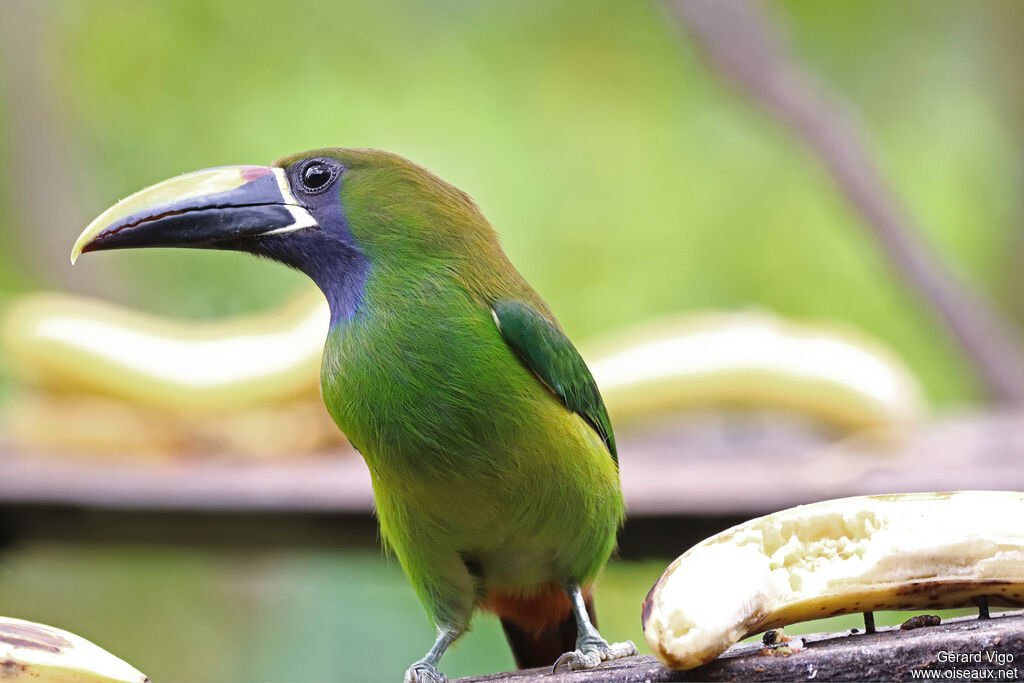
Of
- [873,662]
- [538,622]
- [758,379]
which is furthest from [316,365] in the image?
[873,662]

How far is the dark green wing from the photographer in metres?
1.92

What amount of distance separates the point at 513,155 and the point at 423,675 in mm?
7095

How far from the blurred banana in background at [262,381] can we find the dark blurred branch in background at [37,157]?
8.10 ft

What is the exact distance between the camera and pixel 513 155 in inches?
347

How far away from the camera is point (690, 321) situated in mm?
5004

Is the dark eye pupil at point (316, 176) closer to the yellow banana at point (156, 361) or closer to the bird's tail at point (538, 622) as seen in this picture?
the bird's tail at point (538, 622)

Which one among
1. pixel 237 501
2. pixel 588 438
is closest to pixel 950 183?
pixel 237 501

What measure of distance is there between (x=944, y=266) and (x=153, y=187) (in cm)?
506

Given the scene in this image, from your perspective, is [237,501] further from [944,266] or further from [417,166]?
[944,266]

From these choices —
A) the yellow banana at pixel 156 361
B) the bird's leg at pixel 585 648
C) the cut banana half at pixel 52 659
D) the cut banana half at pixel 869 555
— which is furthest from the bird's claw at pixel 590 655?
the yellow banana at pixel 156 361

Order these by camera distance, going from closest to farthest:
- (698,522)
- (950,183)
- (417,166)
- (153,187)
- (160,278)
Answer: (153,187), (417,166), (698,522), (160,278), (950,183)

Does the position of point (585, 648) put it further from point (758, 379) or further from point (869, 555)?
point (758, 379)

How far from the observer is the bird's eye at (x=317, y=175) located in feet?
6.71

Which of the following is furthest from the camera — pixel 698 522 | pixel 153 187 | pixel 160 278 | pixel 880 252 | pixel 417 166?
pixel 160 278
